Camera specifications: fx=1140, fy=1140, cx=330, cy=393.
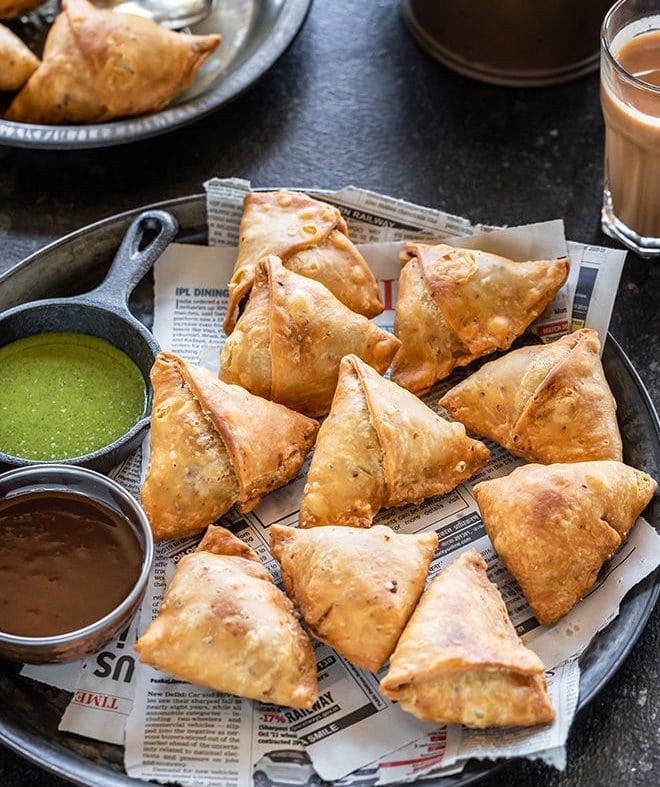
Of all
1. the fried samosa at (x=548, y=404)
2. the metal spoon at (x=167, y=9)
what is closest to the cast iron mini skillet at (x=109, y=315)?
the fried samosa at (x=548, y=404)

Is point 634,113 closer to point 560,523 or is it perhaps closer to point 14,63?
point 560,523

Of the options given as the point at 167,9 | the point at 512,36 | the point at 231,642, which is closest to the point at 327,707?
the point at 231,642

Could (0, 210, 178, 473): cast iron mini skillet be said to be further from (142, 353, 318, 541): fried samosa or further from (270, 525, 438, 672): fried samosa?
(270, 525, 438, 672): fried samosa

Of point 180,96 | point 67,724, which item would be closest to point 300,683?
point 67,724

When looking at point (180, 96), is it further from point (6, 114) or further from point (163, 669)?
point (163, 669)

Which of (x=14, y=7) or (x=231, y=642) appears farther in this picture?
(x=14, y=7)

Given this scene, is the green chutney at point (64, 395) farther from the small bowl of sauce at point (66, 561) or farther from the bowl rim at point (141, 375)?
the small bowl of sauce at point (66, 561)
